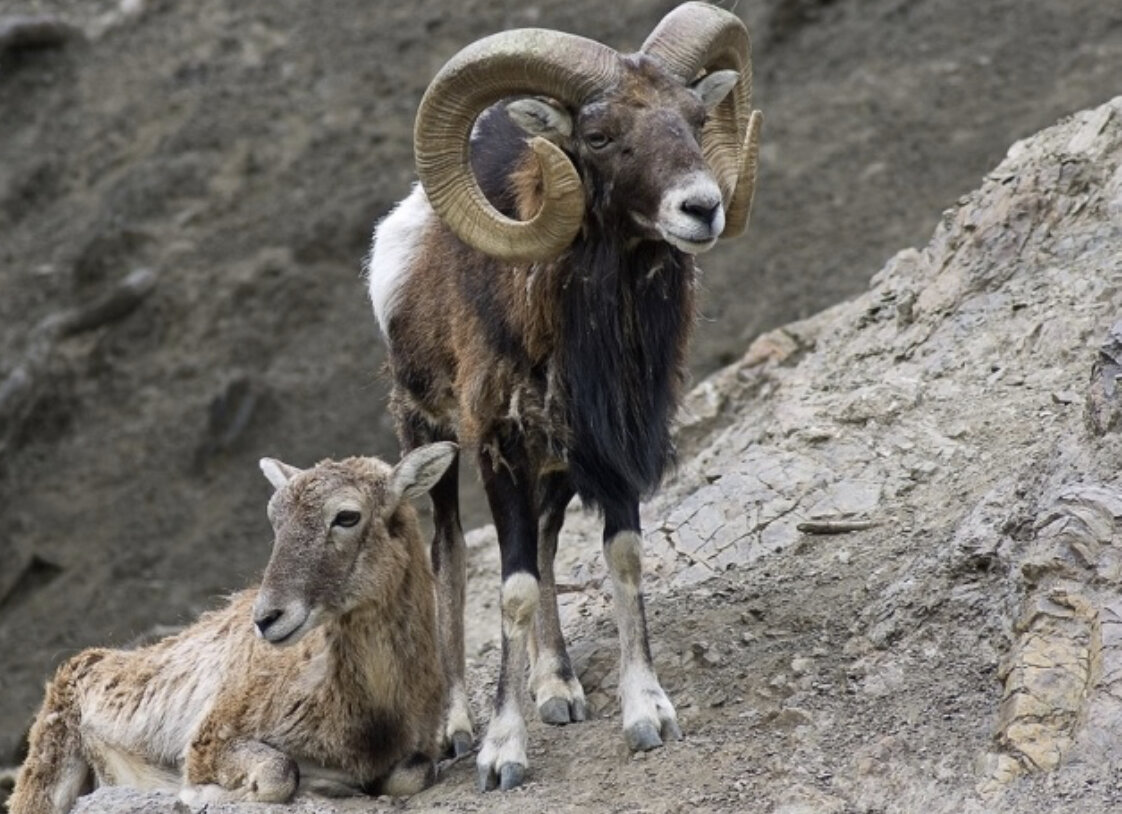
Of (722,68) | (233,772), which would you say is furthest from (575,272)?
(233,772)

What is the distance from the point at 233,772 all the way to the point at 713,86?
423 cm

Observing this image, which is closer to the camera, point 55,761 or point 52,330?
point 55,761

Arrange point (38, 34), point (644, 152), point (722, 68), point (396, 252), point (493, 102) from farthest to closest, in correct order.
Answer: point (38, 34)
point (396, 252)
point (722, 68)
point (493, 102)
point (644, 152)

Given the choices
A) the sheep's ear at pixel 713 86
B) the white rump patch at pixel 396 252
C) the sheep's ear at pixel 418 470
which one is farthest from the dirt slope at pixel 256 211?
the sheep's ear at pixel 713 86

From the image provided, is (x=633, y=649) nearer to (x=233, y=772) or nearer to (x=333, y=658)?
A: (x=333, y=658)

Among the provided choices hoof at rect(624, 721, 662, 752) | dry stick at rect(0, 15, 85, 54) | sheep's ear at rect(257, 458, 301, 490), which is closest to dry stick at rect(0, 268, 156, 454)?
dry stick at rect(0, 15, 85, 54)

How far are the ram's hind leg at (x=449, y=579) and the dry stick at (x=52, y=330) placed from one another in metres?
13.0

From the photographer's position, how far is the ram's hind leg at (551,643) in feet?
34.9

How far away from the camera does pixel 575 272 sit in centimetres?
1012

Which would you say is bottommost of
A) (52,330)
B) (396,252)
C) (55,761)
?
(52,330)

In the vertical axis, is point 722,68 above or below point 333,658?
above

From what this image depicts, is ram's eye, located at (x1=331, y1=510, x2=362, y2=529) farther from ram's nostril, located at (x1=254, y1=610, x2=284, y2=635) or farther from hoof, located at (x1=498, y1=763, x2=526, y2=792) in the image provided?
hoof, located at (x1=498, y1=763, x2=526, y2=792)

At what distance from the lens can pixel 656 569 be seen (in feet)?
40.7

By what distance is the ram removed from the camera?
9.81m
